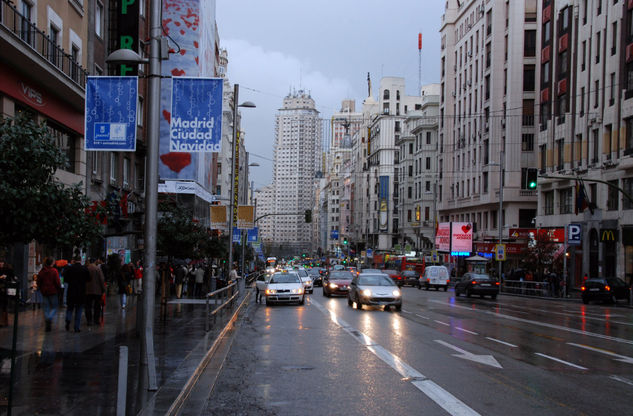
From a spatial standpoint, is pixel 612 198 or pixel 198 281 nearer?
pixel 198 281

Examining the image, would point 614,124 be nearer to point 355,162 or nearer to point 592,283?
point 592,283

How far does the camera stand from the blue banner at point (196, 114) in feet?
39.4

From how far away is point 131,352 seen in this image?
12844 millimetres

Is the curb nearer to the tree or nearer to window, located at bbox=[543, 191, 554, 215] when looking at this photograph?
the tree

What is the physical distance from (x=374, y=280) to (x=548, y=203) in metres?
29.9

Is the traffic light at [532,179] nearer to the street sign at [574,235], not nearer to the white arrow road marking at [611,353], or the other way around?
the white arrow road marking at [611,353]

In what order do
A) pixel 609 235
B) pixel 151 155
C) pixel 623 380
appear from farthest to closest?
pixel 609 235, pixel 623 380, pixel 151 155

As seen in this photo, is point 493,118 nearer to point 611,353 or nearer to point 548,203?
point 548,203

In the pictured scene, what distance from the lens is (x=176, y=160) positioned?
36.7 m

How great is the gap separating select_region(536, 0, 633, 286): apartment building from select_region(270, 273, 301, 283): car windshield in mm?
15265

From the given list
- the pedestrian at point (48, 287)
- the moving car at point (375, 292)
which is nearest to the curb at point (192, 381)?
the pedestrian at point (48, 287)

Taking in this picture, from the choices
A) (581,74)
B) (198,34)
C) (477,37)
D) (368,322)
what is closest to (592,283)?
(581,74)

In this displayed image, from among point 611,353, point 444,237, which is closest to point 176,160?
point 611,353

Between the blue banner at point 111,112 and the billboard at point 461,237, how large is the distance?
4850 centimetres
